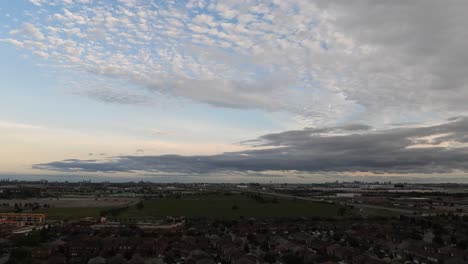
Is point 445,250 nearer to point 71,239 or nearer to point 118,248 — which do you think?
point 118,248

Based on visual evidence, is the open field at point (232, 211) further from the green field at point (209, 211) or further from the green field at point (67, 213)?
the green field at point (67, 213)

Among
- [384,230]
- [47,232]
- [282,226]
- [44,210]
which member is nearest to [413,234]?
[384,230]

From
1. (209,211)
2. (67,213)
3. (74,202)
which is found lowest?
(67,213)

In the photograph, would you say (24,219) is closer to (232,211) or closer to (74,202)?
(232,211)

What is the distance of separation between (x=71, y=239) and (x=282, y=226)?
27.8m

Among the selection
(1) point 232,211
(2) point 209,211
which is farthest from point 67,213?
(1) point 232,211

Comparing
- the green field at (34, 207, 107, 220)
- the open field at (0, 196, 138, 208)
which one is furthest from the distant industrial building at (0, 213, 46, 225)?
the open field at (0, 196, 138, 208)

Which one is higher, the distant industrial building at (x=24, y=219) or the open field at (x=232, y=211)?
the open field at (x=232, y=211)

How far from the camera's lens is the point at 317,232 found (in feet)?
189

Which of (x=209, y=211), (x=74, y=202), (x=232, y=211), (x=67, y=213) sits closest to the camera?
(x=67, y=213)

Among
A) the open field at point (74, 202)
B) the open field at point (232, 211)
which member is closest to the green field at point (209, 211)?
the open field at point (232, 211)

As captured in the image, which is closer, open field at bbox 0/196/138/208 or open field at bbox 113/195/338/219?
open field at bbox 113/195/338/219

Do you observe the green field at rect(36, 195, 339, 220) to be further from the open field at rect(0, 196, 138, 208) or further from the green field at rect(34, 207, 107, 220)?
the open field at rect(0, 196, 138, 208)

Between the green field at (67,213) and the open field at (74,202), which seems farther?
the open field at (74,202)
